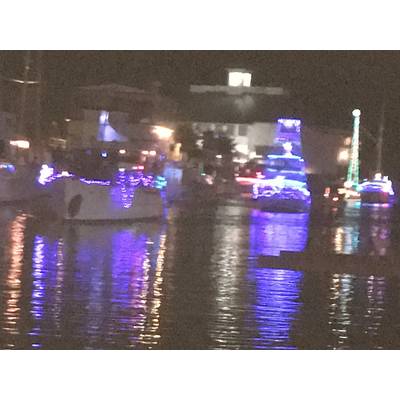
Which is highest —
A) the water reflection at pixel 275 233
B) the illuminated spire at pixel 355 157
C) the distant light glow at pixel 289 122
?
the distant light glow at pixel 289 122

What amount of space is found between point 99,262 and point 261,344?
85 cm

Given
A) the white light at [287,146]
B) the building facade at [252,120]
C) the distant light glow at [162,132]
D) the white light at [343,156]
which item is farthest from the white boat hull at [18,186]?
the white light at [343,156]

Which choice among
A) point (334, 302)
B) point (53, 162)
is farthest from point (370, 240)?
point (53, 162)

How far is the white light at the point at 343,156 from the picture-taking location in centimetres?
464

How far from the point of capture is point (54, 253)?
4.65 m

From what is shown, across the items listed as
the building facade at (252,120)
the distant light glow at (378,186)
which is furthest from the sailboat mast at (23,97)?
the distant light glow at (378,186)

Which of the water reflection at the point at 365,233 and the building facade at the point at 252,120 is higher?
the building facade at the point at 252,120

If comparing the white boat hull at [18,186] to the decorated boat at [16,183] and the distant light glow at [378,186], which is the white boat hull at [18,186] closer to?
the decorated boat at [16,183]

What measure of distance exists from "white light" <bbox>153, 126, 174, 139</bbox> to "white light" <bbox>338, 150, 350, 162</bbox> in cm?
81

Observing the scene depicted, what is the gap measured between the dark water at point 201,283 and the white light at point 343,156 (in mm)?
256

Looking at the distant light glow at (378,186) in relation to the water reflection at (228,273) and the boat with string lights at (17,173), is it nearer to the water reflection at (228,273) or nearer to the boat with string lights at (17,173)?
the water reflection at (228,273)

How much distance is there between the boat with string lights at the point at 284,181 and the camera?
183 inches
